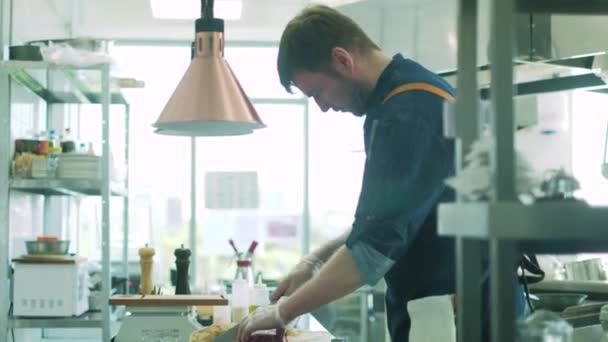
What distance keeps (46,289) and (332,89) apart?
1870mm

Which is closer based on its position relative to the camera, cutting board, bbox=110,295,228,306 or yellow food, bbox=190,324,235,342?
yellow food, bbox=190,324,235,342

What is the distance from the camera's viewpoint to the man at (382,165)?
4.74 feet

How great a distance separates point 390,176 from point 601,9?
65 centimetres

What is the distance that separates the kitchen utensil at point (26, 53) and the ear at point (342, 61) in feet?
6.27

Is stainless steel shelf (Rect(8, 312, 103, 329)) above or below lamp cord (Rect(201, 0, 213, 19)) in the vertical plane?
below

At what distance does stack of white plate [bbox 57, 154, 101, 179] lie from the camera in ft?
10.5

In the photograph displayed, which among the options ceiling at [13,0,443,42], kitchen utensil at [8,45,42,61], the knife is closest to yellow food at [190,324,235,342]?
the knife

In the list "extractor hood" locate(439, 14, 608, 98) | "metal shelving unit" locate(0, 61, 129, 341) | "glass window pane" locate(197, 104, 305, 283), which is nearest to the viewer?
"extractor hood" locate(439, 14, 608, 98)

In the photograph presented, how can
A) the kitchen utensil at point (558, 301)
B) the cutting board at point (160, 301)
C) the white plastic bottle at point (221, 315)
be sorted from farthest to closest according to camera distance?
the white plastic bottle at point (221, 315)
the cutting board at point (160, 301)
the kitchen utensil at point (558, 301)

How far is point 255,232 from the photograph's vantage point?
583 centimetres

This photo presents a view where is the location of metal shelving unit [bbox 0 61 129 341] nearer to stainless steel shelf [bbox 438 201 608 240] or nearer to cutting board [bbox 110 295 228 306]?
cutting board [bbox 110 295 228 306]

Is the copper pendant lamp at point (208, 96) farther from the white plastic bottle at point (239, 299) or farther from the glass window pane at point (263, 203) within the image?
the glass window pane at point (263, 203)

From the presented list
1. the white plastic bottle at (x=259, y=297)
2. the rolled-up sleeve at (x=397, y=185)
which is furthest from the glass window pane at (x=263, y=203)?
the rolled-up sleeve at (x=397, y=185)

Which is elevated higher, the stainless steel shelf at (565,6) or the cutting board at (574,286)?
the stainless steel shelf at (565,6)
